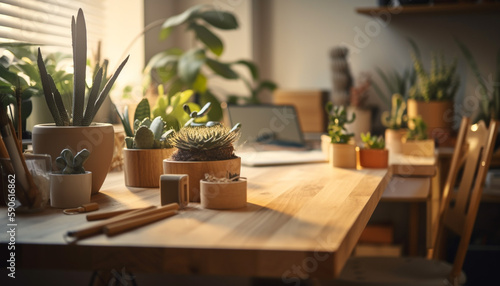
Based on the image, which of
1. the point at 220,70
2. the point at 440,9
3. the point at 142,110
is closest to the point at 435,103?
the point at 440,9

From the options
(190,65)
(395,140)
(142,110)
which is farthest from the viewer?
(190,65)

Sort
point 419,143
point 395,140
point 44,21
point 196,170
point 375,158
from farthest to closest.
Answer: point 44,21 → point 395,140 → point 419,143 → point 375,158 → point 196,170

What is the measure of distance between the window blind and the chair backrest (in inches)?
58.1

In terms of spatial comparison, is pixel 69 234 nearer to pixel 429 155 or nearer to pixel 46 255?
pixel 46 255

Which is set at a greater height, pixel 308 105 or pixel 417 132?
pixel 308 105

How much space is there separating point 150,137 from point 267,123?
1.09 meters

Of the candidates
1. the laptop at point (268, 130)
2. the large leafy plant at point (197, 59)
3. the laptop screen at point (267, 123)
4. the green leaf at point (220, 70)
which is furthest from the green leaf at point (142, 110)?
the green leaf at point (220, 70)

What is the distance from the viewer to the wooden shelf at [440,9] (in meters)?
3.31

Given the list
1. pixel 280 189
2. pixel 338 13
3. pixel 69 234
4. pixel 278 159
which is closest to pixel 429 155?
pixel 278 159

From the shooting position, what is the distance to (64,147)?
1.34 m

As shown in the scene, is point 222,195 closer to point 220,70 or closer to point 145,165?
point 145,165

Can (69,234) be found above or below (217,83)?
below

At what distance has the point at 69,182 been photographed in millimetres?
1220

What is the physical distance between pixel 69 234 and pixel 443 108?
2655mm
